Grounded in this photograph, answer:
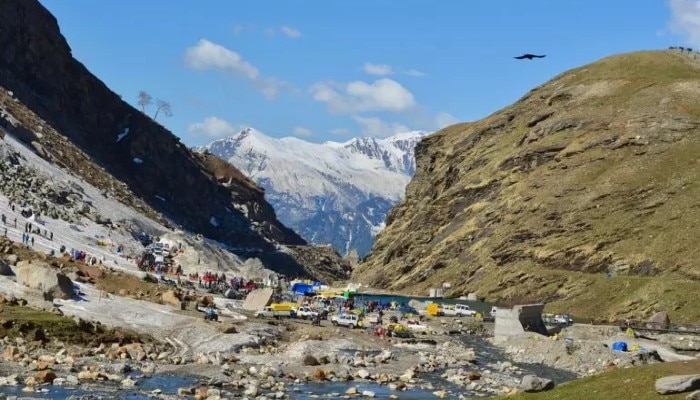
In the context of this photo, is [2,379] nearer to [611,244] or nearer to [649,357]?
[649,357]

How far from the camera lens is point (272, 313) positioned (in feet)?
283

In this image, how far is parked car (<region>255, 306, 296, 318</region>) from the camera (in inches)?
3320

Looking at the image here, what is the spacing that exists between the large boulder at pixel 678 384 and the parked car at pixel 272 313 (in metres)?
58.4

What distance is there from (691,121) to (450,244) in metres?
57.4

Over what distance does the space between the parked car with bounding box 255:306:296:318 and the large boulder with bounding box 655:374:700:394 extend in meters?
58.4

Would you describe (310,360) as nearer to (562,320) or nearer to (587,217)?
(562,320)

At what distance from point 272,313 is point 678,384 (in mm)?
61267

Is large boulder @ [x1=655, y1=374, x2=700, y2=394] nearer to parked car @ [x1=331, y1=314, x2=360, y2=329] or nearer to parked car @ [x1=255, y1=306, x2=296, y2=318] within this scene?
parked car @ [x1=331, y1=314, x2=360, y2=329]

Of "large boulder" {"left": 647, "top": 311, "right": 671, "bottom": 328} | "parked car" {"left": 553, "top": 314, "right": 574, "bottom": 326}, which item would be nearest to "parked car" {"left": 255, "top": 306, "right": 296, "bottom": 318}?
"parked car" {"left": 553, "top": 314, "right": 574, "bottom": 326}

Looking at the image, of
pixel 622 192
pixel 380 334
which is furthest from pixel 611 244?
pixel 380 334

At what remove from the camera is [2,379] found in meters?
40.8

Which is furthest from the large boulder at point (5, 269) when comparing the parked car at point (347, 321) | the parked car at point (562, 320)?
the parked car at point (562, 320)

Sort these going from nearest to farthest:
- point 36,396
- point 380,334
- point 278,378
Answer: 1. point 36,396
2. point 278,378
3. point 380,334

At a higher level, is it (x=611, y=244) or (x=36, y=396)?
(x=611, y=244)
